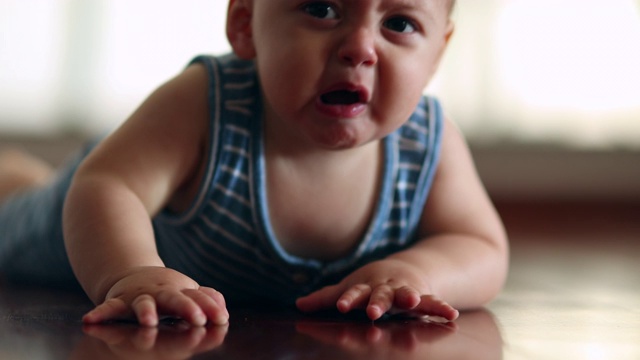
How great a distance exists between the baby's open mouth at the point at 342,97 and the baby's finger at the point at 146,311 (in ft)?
0.90

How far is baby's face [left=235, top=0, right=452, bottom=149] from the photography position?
86cm

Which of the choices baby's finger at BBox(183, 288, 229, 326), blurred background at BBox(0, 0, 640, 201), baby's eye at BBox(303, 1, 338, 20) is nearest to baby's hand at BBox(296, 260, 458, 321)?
baby's finger at BBox(183, 288, 229, 326)

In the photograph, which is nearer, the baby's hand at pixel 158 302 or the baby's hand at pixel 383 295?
the baby's hand at pixel 158 302

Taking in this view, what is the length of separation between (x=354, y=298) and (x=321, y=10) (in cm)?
26

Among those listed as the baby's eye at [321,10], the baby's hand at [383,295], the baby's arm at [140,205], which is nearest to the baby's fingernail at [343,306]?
the baby's hand at [383,295]

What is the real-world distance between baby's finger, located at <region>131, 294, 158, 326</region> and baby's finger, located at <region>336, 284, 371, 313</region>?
0.17 meters

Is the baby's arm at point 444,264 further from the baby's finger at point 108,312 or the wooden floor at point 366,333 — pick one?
the baby's finger at point 108,312

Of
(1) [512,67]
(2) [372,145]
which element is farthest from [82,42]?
(2) [372,145]

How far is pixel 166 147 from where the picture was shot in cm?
95

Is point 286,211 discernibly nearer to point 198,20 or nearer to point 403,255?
point 403,255

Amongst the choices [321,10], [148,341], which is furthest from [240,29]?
[148,341]

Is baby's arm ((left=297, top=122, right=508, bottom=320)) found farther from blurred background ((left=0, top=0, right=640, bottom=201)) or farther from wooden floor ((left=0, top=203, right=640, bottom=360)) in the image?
blurred background ((left=0, top=0, right=640, bottom=201))

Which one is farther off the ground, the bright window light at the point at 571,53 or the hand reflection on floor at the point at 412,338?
the hand reflection on floor at the point at 412,338

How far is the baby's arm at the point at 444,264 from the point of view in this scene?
84 centimetres
